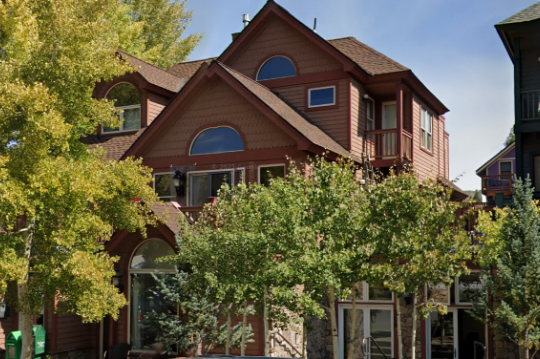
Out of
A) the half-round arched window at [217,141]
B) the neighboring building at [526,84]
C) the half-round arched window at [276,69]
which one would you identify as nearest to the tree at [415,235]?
the half-round arched window at [217,141]

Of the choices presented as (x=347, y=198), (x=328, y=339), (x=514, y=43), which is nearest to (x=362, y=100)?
(x=514, y=43)

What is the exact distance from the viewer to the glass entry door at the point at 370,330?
62.5 ft

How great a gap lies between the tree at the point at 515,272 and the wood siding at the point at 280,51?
866 cm

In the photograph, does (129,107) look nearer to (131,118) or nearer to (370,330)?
(131,118)

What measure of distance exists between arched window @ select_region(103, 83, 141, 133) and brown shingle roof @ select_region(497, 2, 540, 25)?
13.0 m

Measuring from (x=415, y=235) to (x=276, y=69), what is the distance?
11900 millimetres

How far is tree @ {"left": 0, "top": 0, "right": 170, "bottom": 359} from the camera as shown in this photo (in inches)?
511

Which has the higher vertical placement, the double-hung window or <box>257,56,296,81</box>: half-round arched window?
<box>257,56,296,81</box>: half-round arched window

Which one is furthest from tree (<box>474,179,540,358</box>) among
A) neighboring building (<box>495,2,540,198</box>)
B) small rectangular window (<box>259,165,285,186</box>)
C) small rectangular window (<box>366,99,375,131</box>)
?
small rectangular window (<box>366,99,375,131</box>)

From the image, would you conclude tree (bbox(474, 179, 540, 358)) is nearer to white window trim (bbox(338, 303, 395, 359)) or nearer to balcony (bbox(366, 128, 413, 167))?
white window trim (bbox(338, 303, 395, 359))

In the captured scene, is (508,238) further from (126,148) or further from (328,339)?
(126,148)

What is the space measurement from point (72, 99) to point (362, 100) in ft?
36.6

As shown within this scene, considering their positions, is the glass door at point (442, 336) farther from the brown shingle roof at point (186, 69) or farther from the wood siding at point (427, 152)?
the brown shingle roof at point (186, 69)

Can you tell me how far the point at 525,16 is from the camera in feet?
71.6
